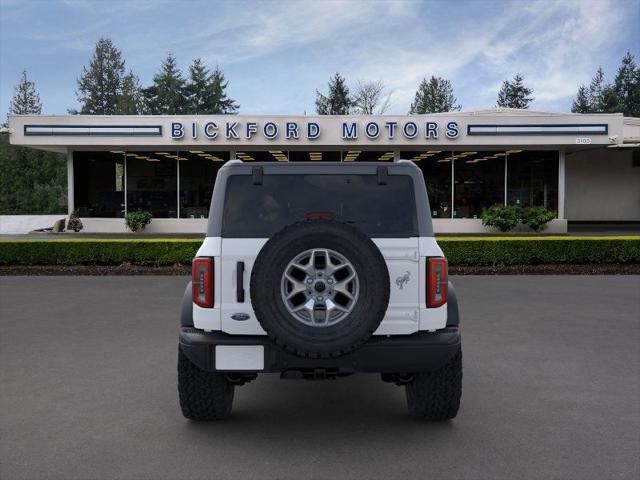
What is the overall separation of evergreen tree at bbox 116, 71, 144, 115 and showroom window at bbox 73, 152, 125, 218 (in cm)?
5100

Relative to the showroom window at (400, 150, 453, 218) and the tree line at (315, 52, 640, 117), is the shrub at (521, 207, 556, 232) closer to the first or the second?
the showroom window at (400, 150, 453, 218)

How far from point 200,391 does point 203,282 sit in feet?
3.06

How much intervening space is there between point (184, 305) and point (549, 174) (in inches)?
1044

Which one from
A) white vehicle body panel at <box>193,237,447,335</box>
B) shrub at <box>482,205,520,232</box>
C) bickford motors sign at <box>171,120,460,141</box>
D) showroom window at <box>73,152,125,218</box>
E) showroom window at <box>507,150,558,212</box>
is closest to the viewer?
white vehicle body panel at <box>193,237,447,335</box>

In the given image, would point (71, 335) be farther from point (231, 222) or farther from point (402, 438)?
point (402, 438)

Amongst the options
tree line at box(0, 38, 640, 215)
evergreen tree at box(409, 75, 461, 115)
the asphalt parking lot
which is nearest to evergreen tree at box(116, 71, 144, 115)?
tree line at box(0, 38, 640, 215)

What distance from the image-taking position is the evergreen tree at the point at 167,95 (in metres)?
76.4

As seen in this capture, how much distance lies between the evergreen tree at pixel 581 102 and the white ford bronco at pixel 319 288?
9021 centimetres

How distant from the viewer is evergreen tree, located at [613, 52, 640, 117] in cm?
8344

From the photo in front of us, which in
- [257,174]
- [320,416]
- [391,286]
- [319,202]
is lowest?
[320,416]

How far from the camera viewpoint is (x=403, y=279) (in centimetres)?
431

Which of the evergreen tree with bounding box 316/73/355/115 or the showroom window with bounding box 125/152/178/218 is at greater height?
the evergreen tree with bounding box 316/73/355/115

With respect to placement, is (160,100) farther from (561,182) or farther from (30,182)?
(561,182)

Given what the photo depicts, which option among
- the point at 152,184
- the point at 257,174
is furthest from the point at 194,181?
the point at 257,174
